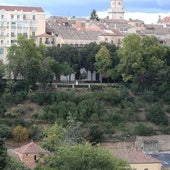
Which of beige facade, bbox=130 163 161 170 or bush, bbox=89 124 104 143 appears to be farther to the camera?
bush, bbox=89 124 104 143

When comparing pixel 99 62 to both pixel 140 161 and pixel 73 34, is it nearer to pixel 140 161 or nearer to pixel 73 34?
pixel 73 34

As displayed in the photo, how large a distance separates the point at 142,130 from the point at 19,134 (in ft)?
35.1

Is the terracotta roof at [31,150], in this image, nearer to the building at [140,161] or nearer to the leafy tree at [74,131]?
the leafy tree at [74,131]

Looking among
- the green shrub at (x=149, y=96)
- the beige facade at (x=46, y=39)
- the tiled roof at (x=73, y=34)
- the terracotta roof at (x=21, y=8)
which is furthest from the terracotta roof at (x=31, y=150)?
the tiled roof at (x=73, y=34)

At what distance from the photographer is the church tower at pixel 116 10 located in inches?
4139

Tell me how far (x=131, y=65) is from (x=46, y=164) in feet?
94.1

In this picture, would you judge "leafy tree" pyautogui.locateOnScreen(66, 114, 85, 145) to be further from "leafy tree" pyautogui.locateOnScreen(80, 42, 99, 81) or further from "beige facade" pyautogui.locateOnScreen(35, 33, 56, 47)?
"beige facade" pyautogui.locateOnScreen(35, 33, 56, 47)

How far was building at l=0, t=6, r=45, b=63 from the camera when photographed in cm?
7306

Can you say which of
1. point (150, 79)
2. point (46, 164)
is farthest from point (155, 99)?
point (46, 164)

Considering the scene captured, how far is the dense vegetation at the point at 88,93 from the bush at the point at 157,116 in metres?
0.09

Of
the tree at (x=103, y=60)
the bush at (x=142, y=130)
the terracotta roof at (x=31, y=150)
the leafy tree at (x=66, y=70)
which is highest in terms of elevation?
the tree at (x=103, y=60)

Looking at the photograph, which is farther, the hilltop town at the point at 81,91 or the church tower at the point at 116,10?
the church tower at the point at 116,10

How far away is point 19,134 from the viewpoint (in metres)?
54.9

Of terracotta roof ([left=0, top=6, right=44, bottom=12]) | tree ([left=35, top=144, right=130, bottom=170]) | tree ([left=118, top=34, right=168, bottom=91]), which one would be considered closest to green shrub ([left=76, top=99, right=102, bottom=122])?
tree ([left=118, top=34, right=168, bottom=91])
